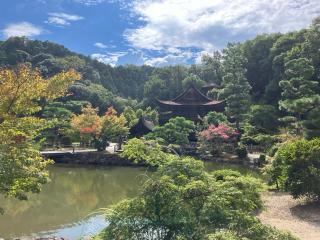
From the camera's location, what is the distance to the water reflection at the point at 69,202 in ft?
48.8

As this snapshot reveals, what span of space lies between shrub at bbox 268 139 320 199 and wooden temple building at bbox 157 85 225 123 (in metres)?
29.1

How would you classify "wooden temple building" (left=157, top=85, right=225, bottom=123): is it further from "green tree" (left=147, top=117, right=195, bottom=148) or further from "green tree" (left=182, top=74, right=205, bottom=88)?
"green tree" (left=182, top=74, right=205, bottom=88)

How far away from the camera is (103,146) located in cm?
3488

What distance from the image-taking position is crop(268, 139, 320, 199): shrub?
1501 cm

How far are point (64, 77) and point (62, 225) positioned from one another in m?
7.01

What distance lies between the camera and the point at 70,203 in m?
19.5

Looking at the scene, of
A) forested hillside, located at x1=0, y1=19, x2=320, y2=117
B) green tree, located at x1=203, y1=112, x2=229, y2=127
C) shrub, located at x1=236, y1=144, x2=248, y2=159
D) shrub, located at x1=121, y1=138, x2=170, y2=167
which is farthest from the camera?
forested hillside, located at x1=0, y1=19, x2=320, y2=117

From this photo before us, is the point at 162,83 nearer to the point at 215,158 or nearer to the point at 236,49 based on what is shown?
the point at 236,49

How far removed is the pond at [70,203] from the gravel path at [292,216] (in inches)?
188

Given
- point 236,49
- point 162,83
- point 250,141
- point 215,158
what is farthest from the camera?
point 162,83

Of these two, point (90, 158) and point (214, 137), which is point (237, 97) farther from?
point (90, 158)

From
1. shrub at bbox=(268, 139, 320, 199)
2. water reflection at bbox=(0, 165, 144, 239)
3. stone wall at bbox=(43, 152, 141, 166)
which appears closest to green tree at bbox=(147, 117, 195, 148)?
stone wall at bbox=(43, 152, 141, 166)

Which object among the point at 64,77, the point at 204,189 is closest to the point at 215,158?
the point at 64,77

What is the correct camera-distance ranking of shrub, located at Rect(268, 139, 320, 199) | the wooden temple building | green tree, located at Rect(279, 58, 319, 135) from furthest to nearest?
the wooden temple building, green tree, located at Rect(279, 58, 319, 135), shrub, located at Rect(268, 139, 320, 199)
